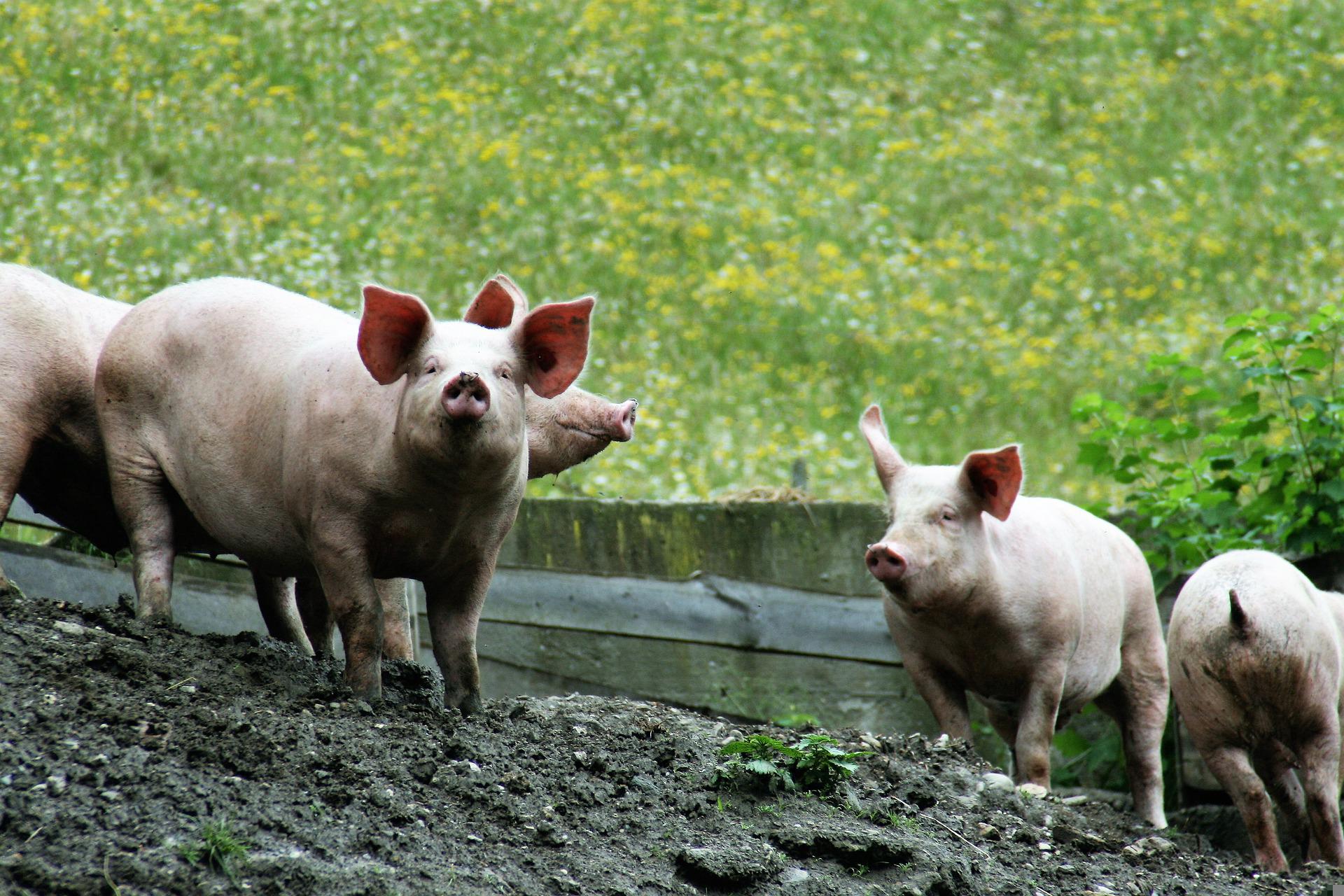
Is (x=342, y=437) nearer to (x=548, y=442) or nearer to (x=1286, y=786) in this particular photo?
(x=548, y=442)

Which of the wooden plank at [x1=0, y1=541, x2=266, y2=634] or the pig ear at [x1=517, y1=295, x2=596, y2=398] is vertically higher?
the pig ear at [x1=517, y1=295, x2=596, y2=398]

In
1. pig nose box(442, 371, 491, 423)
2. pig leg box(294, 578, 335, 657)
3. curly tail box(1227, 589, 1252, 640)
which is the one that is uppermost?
pig nose box(442, 371, 491, 423)

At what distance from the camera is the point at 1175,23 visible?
16203mm

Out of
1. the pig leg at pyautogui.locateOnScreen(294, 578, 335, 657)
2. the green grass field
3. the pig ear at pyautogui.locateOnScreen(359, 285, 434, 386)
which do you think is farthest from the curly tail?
the green grass field

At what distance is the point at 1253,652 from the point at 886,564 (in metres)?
1.45

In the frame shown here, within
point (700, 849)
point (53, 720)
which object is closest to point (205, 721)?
point (53, 720)

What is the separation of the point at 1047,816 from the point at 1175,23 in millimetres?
13924

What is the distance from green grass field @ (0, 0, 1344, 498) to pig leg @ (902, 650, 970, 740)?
3.10 meters

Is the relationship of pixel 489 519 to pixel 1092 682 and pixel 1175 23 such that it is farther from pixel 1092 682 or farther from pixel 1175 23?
pixel 1175 23

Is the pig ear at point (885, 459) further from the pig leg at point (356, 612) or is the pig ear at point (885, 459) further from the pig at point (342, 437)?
the pig leg at point (356, 612)

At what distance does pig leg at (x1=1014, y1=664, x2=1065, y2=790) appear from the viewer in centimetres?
539

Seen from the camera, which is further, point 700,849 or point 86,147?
point 86,147

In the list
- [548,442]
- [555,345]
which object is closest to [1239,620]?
[548,442]

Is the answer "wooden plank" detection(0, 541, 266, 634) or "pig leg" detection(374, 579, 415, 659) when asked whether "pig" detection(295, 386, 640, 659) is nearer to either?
"pig leg" detection(374, 579, 415, 659)
